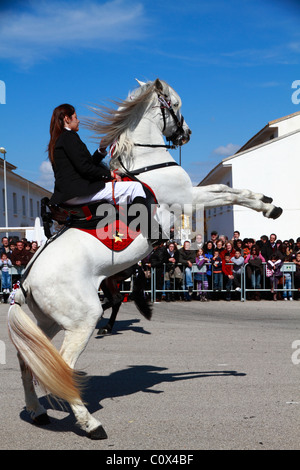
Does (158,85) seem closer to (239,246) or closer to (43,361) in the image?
(43,361)

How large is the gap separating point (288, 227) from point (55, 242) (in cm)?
2708

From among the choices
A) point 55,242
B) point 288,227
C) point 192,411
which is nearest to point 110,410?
point 192,411

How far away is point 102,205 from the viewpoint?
16.5 ft

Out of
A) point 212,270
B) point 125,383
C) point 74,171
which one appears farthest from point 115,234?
point 212,270

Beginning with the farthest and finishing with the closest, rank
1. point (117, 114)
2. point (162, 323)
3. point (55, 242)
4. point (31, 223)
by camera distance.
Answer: point (31, 223) → point (162, 323) → point (117, 114) → point (55, 242)

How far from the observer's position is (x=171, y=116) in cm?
604

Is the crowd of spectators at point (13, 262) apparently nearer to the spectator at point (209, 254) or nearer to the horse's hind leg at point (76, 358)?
the spectator at point (209, 254)

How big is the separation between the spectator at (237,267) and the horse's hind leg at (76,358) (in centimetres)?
1223

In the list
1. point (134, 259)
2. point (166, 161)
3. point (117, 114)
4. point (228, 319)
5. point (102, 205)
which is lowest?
point (228, 319)

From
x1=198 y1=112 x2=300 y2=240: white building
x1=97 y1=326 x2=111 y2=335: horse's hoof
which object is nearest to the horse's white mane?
x1=97 y1=326 x2=111 y2=335: horse's hoof

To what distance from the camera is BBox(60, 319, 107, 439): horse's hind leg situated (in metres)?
4.42

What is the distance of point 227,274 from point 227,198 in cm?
1092

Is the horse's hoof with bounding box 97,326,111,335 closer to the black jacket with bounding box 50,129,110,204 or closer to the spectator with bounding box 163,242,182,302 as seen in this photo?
the black jacket with bounding box 50,129,110,204
